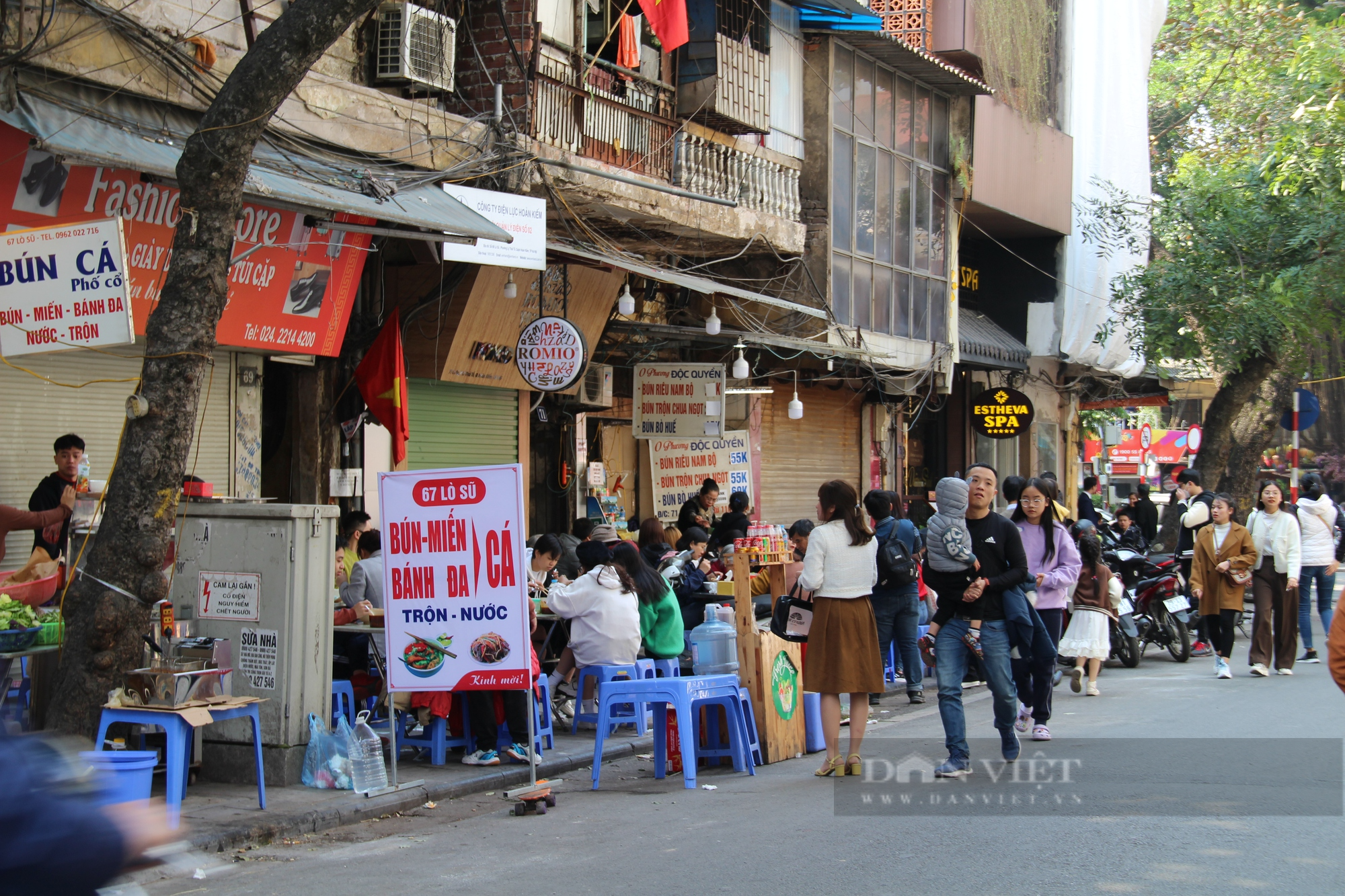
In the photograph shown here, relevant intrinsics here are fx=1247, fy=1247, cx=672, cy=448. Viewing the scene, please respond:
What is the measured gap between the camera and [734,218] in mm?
15266

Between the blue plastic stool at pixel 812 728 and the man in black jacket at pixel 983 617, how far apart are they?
1469 mm

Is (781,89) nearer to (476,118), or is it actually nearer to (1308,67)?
(476,118)

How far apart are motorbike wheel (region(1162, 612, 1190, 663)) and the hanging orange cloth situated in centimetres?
883

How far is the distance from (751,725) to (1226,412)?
16761 millimetres

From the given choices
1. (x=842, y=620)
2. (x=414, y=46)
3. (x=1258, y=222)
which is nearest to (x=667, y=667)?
(x=842, y=620)

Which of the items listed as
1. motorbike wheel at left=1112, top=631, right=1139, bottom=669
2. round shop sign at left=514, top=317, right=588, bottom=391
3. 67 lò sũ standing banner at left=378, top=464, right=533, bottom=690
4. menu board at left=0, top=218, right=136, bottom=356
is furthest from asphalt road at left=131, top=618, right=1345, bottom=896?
round shop sign at left=514, top=317, right=588, bottom=391

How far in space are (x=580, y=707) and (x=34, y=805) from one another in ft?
25.3

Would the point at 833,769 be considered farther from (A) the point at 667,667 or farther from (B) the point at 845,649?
(A) the point at 667,667

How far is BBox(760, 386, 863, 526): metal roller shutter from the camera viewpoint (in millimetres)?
19984

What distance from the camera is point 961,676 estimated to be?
7.73 m

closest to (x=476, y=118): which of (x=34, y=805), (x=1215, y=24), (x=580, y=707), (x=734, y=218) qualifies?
(x=734, y=218)

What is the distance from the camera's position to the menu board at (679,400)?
16156 millimetres

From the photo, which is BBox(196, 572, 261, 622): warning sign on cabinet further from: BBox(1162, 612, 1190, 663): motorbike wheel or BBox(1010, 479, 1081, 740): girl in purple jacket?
BBox(1162, 612, 1190, 663): motorbike wheel

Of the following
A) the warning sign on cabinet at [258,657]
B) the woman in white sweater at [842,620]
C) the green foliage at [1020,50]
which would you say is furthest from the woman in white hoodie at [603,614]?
the green foliage at [1020,50]
